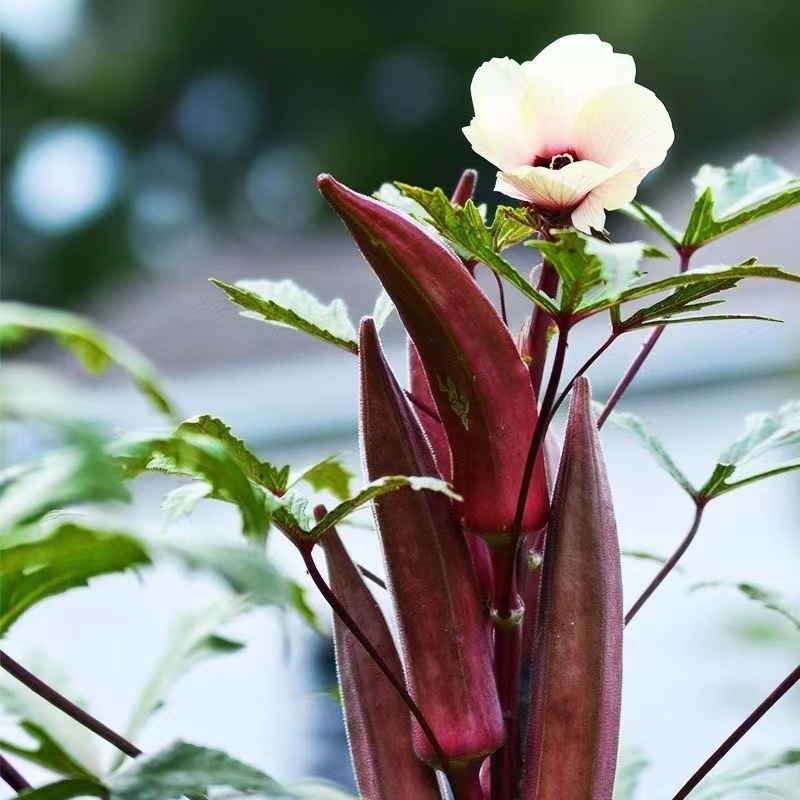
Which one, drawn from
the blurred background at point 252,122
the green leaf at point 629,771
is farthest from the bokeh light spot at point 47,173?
the green leaf at point 629,771

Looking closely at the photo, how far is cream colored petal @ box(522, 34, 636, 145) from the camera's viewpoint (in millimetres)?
292

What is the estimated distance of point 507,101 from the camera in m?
0.29

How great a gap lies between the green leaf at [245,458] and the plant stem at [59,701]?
71mm

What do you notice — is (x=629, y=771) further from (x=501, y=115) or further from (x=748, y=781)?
(x=501, y=115)

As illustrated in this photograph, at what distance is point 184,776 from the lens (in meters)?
0.24

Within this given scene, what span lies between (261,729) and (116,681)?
21 centimetres

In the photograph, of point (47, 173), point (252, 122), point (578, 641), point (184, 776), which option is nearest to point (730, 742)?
point (578, 641)

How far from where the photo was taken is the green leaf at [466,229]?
26cm

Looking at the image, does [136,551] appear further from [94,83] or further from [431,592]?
[94,83]

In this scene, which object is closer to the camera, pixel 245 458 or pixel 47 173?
pixel 245 458

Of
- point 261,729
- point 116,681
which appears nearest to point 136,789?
point 261,729

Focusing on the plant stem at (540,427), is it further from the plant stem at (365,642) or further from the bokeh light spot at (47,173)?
the bokeh light spot at (47,173)

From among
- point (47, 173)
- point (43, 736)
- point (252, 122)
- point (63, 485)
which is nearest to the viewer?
point (63, 485)

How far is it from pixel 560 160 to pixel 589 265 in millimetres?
54
